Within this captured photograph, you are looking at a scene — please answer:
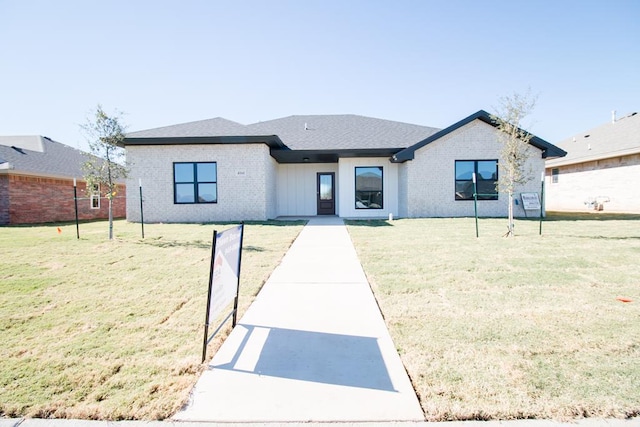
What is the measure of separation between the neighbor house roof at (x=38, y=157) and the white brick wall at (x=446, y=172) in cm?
1514

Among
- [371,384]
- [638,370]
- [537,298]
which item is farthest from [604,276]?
[371,384]

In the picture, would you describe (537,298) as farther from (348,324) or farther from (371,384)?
(371,384)

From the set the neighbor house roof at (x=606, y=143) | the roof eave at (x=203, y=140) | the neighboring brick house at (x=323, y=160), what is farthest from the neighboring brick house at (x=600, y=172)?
the roof eave at (x=203, y=140)

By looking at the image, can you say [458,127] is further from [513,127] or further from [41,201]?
[41,201]

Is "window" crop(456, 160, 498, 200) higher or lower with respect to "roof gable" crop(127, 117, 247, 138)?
lower

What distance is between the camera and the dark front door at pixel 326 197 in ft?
60.5

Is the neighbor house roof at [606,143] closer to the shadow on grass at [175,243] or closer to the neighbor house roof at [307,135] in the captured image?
the neighbor house roof at [307,135]

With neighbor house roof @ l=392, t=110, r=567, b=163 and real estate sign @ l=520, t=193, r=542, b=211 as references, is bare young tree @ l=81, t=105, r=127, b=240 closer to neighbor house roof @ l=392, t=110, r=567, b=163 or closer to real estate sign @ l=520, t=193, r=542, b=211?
neighbor house roof @ l=392, t=110, r=567, b=163

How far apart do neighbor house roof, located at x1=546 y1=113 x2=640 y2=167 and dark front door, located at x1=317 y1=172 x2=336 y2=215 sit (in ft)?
54.6

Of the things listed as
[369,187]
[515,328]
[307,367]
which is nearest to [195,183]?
[369,187]

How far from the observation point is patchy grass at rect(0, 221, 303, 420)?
225 centimetres

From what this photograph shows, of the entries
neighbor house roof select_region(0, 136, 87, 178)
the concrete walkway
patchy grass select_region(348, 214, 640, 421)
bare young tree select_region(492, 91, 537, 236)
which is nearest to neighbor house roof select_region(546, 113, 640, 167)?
bare young tree select_region(492, 91, 537, 236)

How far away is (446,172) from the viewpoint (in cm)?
1548

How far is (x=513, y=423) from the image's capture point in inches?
77.8
